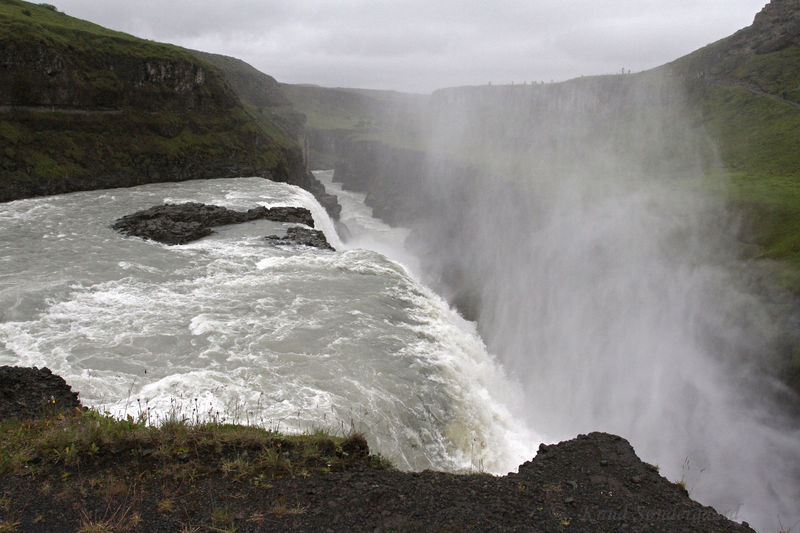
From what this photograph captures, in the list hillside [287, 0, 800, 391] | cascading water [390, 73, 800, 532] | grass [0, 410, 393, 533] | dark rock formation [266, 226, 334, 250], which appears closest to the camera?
grass [0, 410, 393, 533]

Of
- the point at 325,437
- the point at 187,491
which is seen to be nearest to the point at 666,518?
the point at 325,437

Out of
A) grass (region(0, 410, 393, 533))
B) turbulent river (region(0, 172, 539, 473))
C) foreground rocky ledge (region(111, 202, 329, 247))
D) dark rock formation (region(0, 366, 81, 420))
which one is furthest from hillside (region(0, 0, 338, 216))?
grass (region(0, 410, 393, 533))

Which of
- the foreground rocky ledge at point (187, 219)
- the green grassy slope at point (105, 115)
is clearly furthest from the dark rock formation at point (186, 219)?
the green grassy slope at point (105, 115)

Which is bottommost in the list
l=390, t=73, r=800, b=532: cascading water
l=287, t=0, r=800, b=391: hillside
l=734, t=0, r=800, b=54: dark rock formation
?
l=390, t=73, r=800, b=532: cascading water

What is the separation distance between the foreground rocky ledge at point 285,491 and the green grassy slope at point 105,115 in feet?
107

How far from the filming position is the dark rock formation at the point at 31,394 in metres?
8.71

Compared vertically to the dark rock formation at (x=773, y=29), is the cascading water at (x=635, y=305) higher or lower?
lower

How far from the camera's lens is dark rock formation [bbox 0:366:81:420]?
343 inches

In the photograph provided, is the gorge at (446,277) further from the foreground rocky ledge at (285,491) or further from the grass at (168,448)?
the foreground rocky ledge at (285,491)

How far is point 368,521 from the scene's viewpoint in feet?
20.1

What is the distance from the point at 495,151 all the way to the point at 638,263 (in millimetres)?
49995

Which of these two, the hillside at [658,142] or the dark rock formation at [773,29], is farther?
the dark rock formation at [773,29]

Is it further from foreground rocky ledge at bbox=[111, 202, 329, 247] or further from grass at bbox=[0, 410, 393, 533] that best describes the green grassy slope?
grass at bbox=[0, 410, 393, 533]

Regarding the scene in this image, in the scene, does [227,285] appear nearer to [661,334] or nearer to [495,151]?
[661,334]
